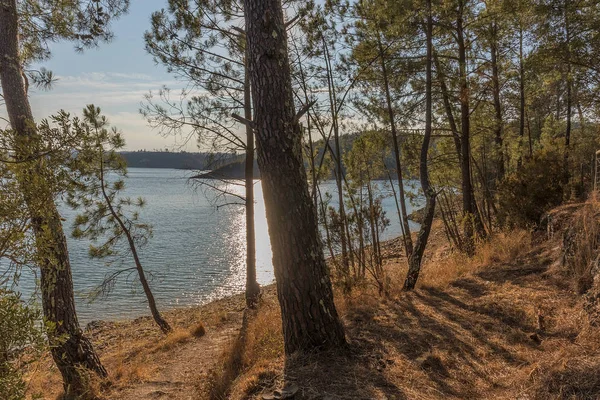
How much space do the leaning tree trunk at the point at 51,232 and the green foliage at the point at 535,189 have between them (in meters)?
9.19

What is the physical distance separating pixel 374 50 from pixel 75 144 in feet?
19.5

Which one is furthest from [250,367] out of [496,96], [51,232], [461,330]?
[496,96]

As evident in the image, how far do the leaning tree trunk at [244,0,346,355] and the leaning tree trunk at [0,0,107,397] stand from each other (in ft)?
6.31

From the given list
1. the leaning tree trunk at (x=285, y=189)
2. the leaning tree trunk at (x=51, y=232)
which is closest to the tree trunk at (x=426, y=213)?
the leaning tree trunk at (x=285, y=189)

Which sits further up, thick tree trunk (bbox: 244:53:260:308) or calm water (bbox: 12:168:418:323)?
thick tree trunk (bbox: 244:53:260:308)

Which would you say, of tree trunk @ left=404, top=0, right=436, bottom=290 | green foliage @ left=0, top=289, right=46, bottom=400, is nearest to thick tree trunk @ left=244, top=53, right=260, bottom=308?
tree trunk @ left=404, top=0, right=436, bottom=290

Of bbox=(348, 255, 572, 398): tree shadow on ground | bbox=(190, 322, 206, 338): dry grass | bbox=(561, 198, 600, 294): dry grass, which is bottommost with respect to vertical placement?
bbox=(190, 322, 206, 338): dry grass

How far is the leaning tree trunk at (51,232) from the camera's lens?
3.32m

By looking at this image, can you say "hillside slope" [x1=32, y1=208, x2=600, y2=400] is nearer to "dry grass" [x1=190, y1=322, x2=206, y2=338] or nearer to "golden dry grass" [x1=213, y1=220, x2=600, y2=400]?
"golden dry grass" [x1=213, y1=220, x2=600, y2=400]

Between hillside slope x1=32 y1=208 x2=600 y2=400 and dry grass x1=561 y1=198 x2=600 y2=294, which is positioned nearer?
hillside slope x1=32 y1=208 x2=600 y2=400

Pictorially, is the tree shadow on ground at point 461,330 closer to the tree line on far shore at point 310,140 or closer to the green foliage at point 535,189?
the tree line on far shore at point 310,140

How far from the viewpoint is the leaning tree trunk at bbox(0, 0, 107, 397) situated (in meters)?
3.32

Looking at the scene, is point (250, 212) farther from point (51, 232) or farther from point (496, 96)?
point (496, 96)

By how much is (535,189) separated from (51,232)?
9628 millimetres
